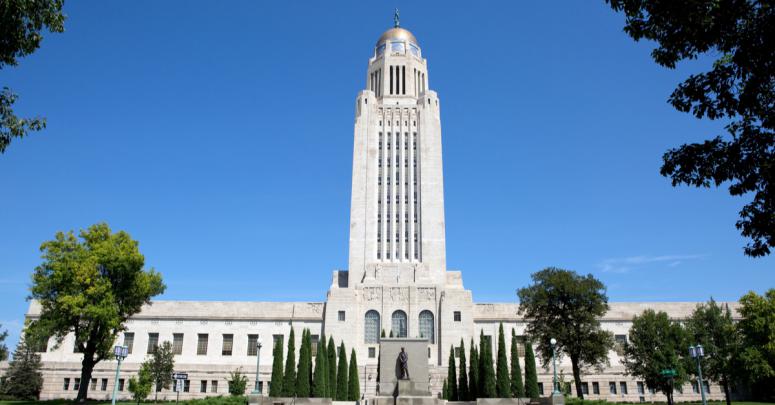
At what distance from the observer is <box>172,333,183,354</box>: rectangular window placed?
55.9 meters

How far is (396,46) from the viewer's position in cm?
6919

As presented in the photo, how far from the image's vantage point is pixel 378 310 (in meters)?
54.5

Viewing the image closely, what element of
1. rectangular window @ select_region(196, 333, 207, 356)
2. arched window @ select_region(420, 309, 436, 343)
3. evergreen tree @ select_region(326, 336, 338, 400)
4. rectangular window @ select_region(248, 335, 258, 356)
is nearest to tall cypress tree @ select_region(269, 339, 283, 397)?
evergreen tree @ select_region(326, 336, 338, 400)

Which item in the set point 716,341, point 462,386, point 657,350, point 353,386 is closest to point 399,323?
point 353,386

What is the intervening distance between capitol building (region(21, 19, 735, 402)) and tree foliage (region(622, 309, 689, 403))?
27.3 feet

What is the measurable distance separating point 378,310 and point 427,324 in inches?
198

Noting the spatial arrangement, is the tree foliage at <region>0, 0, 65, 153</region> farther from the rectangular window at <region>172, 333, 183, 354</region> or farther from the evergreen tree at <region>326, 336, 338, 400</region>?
the rectangular window at <region>172, 333, 183, 354</region>

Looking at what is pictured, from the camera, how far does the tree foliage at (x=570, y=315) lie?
132 feet

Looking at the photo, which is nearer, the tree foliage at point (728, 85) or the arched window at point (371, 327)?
the tree foliage at point (728, 85)

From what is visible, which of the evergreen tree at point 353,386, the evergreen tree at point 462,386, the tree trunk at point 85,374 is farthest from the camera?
the evergreen tree at point 353,386

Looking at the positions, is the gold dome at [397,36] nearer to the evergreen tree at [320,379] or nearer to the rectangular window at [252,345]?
the rectangular window at [252,345]

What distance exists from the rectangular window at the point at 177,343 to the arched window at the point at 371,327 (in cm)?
1910

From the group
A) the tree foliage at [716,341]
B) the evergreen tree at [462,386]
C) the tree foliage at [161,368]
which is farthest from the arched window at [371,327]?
the tree foliage at [716,341]

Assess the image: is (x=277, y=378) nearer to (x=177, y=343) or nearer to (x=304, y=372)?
(x=304, y=372)
